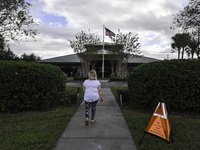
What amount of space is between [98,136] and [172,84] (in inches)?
131

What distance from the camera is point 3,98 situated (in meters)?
5.59

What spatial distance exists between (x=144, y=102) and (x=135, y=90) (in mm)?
583

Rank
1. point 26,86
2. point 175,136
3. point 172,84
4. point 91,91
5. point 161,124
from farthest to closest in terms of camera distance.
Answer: point 26,86, point 172,84, point 91,91, point 175,136, point 161,124

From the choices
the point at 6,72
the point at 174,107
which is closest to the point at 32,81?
the point at 6,72

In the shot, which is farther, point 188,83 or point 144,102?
point 144,102

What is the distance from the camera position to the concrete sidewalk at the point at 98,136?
10.6 feet

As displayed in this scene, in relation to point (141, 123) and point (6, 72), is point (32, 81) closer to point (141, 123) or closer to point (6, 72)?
point (6, 72)

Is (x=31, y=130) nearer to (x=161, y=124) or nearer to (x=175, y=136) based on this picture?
(x=161, y=124)

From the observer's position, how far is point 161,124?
318cm

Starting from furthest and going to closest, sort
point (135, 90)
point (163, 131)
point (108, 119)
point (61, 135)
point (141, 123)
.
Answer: point (135, 90)
point (108, 119)
point (141, 123)
point (61, 135)
point (163, 131)

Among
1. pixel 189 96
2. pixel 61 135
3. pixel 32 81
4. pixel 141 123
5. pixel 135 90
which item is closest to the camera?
pixel 61 135

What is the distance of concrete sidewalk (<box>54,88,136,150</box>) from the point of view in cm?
323

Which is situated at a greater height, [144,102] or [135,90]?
[135,90]

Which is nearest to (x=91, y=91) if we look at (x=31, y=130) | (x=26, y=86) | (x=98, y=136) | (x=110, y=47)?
(x=98, y=136)
